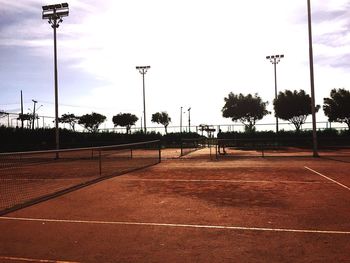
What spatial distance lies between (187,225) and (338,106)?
43.7m

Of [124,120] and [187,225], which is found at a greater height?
[124,120]

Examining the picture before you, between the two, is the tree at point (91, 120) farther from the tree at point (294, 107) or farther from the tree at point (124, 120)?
the tree at point (294, 107)

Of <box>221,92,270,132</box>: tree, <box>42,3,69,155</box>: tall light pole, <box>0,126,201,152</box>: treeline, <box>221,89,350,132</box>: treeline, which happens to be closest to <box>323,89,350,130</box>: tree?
<box>221,89,350,132</box>: treeline

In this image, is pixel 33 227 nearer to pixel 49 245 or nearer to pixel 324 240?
pixel 49 245

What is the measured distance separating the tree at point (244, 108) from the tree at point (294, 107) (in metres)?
5.57

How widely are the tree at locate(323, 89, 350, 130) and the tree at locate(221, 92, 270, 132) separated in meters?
10.3

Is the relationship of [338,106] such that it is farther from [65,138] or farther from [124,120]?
[124,120]

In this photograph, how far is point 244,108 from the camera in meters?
55.9

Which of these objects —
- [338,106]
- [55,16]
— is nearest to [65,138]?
[55,16]

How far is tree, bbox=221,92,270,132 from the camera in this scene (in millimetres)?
55906

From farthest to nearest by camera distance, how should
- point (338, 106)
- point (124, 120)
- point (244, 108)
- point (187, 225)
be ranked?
point (124, 120) < point (244, 108) < point (338, 106) < point (187, 225)

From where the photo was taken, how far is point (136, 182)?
14125mm

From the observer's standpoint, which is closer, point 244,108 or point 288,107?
point 288,107

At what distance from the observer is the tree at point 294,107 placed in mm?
50156
